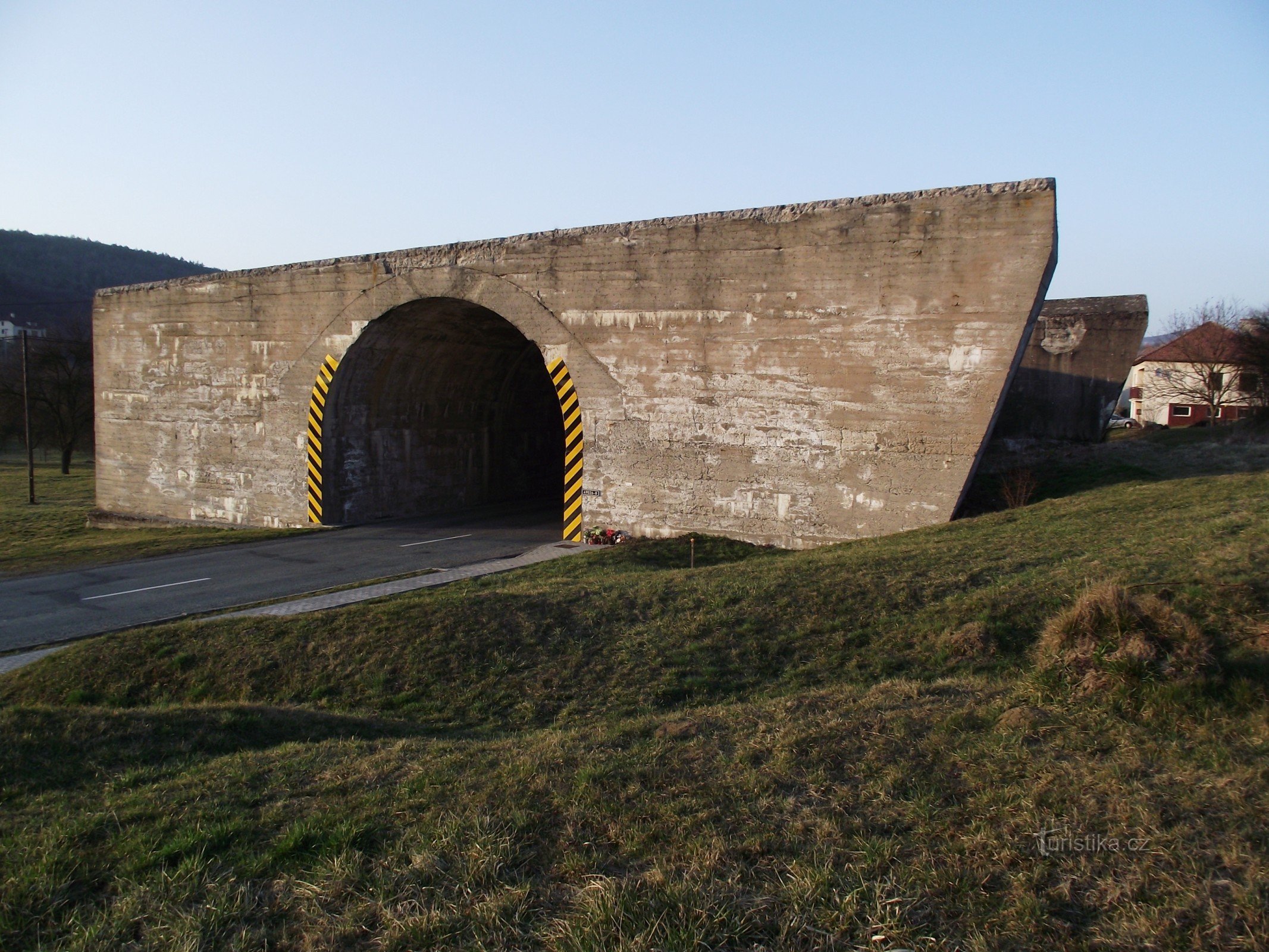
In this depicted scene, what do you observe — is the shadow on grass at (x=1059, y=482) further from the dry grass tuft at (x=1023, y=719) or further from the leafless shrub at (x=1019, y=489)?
the dry grass tuft at (x=1023, y=719)

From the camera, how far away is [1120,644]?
516 centimetres

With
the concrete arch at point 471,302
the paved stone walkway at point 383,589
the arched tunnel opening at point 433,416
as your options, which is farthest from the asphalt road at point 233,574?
the concrete arch at point 471,302

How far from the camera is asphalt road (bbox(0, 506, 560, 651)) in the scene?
10.3 metres

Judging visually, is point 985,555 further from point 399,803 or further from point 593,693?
point 399,803

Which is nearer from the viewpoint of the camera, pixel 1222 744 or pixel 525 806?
pixel 525 806

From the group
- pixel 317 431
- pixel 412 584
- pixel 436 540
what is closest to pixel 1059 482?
pixel 412 584

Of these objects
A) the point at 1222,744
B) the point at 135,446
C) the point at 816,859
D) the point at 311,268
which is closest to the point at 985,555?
the point at 1222,744

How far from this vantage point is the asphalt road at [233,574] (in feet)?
33.7

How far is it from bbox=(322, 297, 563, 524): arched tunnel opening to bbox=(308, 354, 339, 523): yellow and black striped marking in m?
0.13

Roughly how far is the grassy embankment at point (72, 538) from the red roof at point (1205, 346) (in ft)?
74.9

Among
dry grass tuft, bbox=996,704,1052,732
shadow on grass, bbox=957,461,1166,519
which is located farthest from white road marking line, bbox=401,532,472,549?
dry grass tuft, bbox=996,704,1052,732

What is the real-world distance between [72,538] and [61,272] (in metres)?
89.2

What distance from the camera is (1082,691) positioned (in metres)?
4.91

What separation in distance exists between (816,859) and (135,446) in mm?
21280
